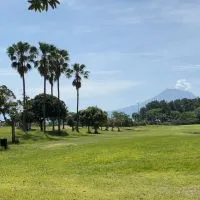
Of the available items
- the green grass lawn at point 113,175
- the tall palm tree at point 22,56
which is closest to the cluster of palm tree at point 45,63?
the tall palm tree at point 22,56

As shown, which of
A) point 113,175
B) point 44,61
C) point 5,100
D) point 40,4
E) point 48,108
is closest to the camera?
point 40,4

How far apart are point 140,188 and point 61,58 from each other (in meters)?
77.3

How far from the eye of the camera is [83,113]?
396 ft

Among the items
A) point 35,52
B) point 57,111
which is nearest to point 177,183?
point 35,52

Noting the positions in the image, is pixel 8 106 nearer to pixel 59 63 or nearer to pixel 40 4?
pixel 59 63

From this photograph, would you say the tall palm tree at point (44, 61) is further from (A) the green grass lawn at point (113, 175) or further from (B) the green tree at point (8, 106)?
(A) the green grass lawn at point (113, 175)

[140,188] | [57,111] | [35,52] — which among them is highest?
[35,52]

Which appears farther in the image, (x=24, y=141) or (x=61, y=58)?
(x=61, y=58)

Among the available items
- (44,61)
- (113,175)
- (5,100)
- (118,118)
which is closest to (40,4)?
(113,175)

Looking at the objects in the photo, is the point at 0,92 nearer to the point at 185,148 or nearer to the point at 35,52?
the point at 35,52

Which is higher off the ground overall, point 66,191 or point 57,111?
point 57,111

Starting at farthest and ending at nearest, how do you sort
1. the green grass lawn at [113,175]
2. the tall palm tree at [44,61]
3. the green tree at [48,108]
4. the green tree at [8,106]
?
the green tree at [48,108], the tall palm tree at [44,61], the green tree at [8,106], the green grass lawn at [113,175]

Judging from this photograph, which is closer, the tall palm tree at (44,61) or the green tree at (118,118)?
the tall palm tree at (44,61)

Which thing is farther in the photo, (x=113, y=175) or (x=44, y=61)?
(x=44, y=61)
